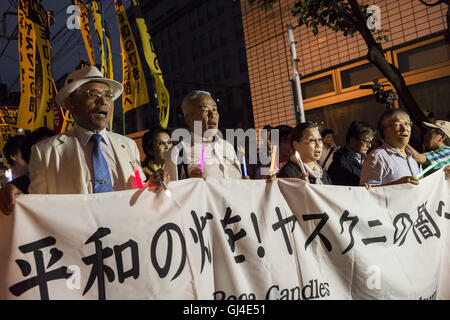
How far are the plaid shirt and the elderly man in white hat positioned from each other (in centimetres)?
272

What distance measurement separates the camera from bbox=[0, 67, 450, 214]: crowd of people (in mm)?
2293

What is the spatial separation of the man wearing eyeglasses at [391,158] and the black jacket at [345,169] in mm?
565

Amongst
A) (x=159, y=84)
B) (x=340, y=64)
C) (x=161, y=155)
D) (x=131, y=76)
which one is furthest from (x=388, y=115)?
(x=340, y=64)

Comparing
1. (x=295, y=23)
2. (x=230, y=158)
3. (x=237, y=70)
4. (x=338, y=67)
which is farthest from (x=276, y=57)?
(x=237, y=70)

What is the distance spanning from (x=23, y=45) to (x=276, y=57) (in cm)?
504

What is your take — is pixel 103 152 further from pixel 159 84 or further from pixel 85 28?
pixel 85 28

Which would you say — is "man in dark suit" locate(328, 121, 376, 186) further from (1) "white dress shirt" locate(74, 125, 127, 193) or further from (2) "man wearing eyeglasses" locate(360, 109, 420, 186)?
(1) "white dress shirt" locate(74, 125, 127, 193)

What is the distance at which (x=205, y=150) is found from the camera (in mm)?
2881

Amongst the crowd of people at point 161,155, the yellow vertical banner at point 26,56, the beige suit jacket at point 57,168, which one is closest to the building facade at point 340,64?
the crowd of people at point 161,155

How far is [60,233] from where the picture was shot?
6.09ft

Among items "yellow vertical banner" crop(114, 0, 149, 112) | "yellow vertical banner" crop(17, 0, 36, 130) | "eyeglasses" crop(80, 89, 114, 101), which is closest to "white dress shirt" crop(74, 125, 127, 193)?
"eyeglasses" crop(80, 89, 114, 101)

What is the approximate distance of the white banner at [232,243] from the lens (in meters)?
1.82

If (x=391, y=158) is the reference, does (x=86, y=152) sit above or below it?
above

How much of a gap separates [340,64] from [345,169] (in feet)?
14.9
